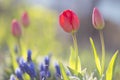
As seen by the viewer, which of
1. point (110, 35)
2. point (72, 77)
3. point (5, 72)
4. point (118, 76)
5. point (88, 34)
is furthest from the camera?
point (88, 34)

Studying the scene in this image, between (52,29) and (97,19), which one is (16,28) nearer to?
(97,19)

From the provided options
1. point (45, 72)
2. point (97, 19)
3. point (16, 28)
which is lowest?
point (45, 72)

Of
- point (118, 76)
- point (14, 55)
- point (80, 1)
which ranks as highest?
point (80, 1)

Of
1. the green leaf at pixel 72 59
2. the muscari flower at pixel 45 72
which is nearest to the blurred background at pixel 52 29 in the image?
the green leaf at pixel 72 59

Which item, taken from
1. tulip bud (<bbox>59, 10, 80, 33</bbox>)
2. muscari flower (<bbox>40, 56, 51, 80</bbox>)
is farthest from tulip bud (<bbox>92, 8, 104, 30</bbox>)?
muscari flower (<bbox>40, 56, 51, 80</bbox>)

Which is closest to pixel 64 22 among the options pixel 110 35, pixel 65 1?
pixel 110 35

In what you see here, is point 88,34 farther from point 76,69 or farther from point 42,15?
point 76,69

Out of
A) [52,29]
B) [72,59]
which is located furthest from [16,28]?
[52,29]
